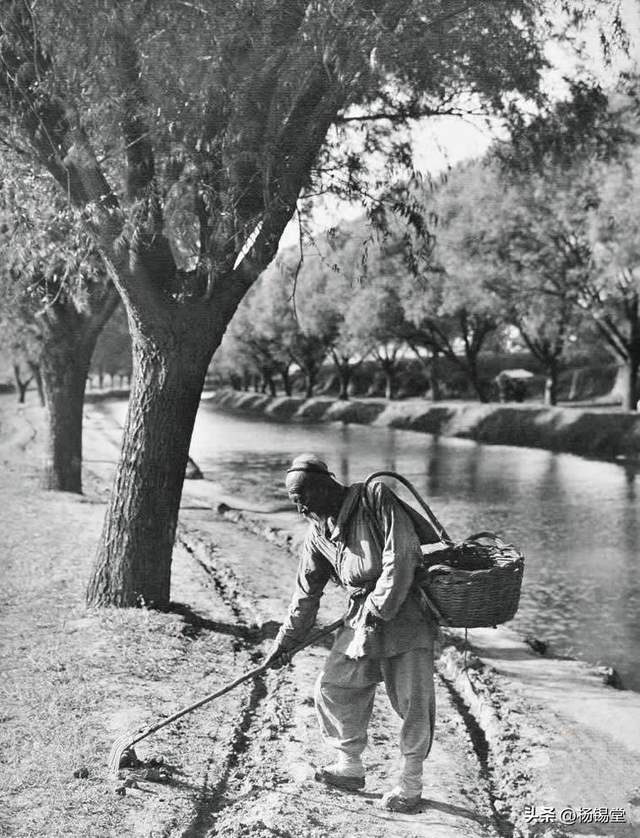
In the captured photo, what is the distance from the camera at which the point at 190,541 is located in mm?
13484

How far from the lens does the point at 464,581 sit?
14.7ft

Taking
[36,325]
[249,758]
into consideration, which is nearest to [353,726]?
[249,758]

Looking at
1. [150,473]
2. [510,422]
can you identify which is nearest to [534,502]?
[150,473]

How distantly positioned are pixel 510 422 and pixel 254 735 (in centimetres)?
3245

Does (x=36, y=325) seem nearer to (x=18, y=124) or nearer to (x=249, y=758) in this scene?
(x=18, y=124)

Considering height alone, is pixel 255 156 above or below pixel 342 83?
below

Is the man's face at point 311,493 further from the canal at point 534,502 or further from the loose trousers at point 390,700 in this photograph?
the canal at point 534,502

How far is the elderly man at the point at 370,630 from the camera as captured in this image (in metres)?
4.46

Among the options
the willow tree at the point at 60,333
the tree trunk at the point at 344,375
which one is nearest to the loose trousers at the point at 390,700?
the willow tree at the point at 60,333

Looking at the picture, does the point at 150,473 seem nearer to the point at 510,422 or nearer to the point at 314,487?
the point at 314,487

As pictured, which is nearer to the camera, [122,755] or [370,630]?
[370,630]

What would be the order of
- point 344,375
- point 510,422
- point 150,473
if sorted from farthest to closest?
point 344,375 → point 510,422 → point 150,473

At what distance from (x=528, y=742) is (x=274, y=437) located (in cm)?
3569

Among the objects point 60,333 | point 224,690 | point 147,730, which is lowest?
point 147,730
